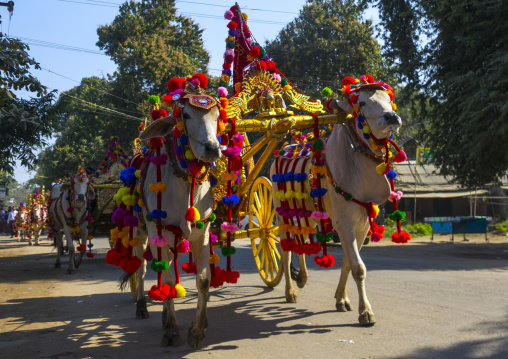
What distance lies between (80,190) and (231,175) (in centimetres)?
662

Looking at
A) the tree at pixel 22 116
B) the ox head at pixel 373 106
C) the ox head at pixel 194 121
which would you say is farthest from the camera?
the tree at pixel 22 116

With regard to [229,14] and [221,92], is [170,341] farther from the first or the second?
[229,14]

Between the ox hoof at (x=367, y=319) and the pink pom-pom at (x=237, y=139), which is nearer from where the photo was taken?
the ox hoof at (x=367, y=319)

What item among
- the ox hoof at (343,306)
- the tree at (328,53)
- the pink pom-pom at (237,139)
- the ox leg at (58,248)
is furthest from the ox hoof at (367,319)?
the tree at (328,53)

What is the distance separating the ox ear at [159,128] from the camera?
4793 mm

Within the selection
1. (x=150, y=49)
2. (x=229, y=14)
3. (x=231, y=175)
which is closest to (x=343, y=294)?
(x=231, y=175)

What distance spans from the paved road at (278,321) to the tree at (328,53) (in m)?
14.3

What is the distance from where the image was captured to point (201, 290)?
15.9ft

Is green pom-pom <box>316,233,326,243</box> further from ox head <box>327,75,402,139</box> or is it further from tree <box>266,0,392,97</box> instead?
tree <box>266,0,392,97</box>

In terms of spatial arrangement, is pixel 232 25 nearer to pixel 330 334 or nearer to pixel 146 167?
pixel 146 167

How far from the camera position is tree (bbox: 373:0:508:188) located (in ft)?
41.3

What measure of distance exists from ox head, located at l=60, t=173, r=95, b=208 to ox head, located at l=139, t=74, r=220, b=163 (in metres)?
6.40

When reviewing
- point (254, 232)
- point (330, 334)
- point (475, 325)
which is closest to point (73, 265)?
point (254, 232)

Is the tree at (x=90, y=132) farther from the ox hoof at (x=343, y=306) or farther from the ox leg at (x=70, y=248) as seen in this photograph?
the ox hoof at (x=343, y=306)
